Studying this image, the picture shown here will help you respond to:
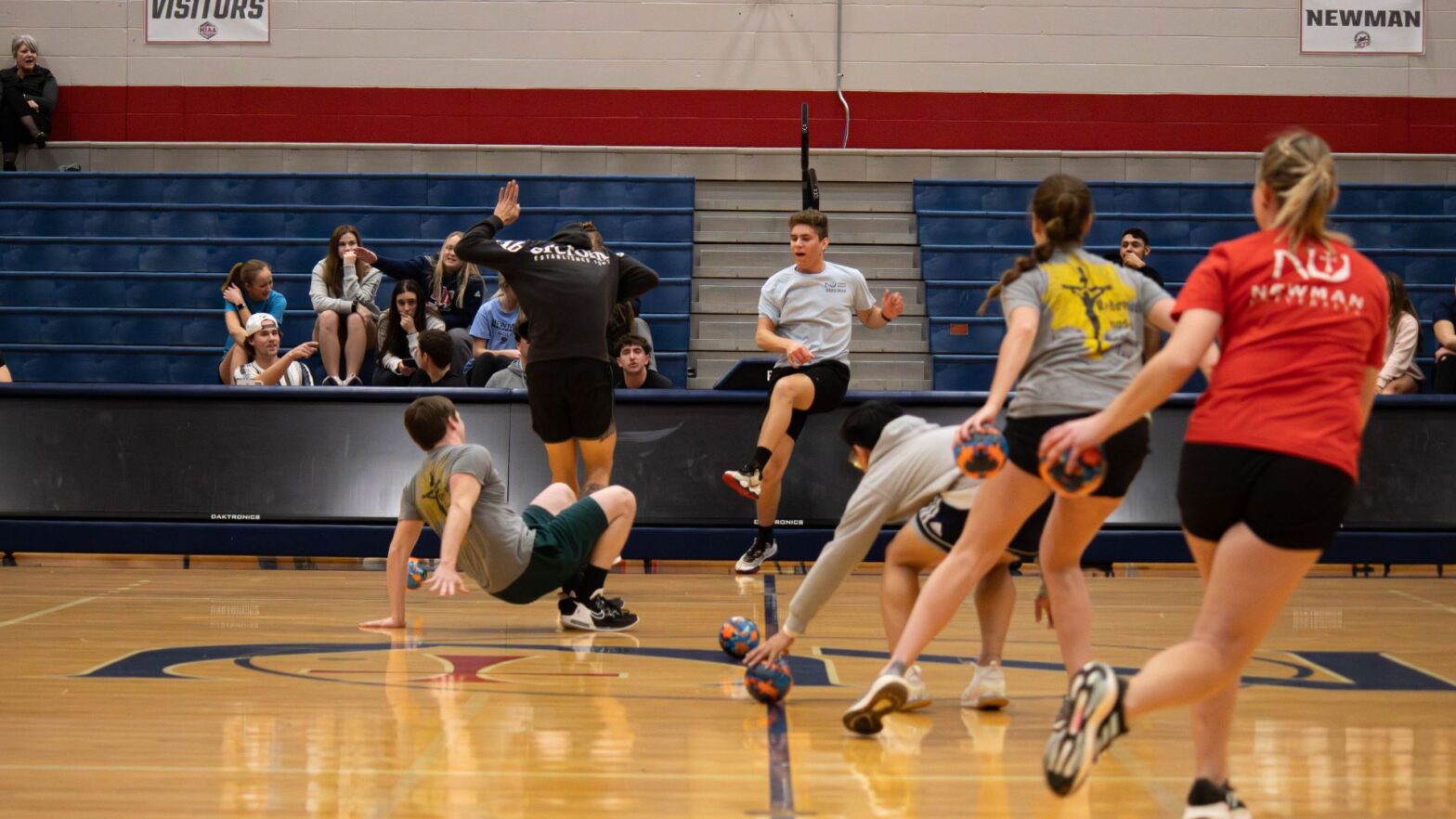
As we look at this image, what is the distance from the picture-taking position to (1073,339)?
13.8 ft

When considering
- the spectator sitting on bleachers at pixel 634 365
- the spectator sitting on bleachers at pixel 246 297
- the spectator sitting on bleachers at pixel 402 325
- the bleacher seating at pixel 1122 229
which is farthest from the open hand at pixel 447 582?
the bleacher seating at pixel 1122 229

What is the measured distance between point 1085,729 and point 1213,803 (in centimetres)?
47

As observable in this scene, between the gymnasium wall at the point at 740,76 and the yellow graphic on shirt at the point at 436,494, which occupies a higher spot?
the gymnasium wall at the point at 740,76

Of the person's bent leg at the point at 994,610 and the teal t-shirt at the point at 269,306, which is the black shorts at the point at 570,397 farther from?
the teal t-shirt at the point at 269,306

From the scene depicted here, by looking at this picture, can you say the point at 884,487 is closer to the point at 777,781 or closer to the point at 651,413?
the point at 777,781

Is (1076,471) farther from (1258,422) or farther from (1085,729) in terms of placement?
(1085,729)

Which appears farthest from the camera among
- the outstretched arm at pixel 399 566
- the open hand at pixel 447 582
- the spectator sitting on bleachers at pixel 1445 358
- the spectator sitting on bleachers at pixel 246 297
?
the spectator sitting on bleachers at pixel 246 297

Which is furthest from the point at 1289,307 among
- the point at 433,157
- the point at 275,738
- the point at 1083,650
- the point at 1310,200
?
the point at 433,157

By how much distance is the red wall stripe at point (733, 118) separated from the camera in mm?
15516

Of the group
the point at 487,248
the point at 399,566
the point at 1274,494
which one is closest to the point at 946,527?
the point at 1274,494

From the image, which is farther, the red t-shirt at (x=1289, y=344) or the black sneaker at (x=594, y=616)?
the black sneaker at (x=594, y=616)

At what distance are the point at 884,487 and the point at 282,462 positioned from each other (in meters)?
5.54

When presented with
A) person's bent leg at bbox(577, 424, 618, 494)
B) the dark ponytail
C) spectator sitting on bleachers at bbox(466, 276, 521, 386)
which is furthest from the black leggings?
the dark ponytail

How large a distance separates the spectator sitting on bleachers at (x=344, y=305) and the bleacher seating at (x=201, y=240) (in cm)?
148
